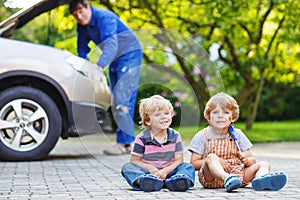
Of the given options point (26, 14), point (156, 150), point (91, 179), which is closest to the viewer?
point (156, 150)

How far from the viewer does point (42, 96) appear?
6898 millimetres

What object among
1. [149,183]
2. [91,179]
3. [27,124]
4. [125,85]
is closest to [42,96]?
[27,124]

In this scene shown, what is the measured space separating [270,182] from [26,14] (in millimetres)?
3774

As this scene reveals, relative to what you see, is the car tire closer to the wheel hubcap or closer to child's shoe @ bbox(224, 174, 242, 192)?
the wheel hubcap

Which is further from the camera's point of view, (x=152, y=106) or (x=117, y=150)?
(x=117, y=150)

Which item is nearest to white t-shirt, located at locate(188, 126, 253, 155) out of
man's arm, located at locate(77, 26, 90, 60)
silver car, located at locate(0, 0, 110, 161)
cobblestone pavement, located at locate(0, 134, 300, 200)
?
cobblestone pavement, located at locate(0, 134, 300, 200)

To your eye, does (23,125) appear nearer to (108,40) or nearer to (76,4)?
(108,40)

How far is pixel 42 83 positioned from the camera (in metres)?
7.05

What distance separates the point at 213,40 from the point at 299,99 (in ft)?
29.2

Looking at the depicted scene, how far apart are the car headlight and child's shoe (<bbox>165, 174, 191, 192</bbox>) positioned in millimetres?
2495

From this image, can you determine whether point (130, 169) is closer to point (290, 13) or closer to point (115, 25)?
point (115, 25)

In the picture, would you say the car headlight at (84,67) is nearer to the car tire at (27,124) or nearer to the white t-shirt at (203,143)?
the car tire at (27,124)

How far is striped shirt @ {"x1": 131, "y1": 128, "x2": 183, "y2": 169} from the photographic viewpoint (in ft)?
15.5

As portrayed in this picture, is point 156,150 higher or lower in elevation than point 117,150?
Answer: higher
